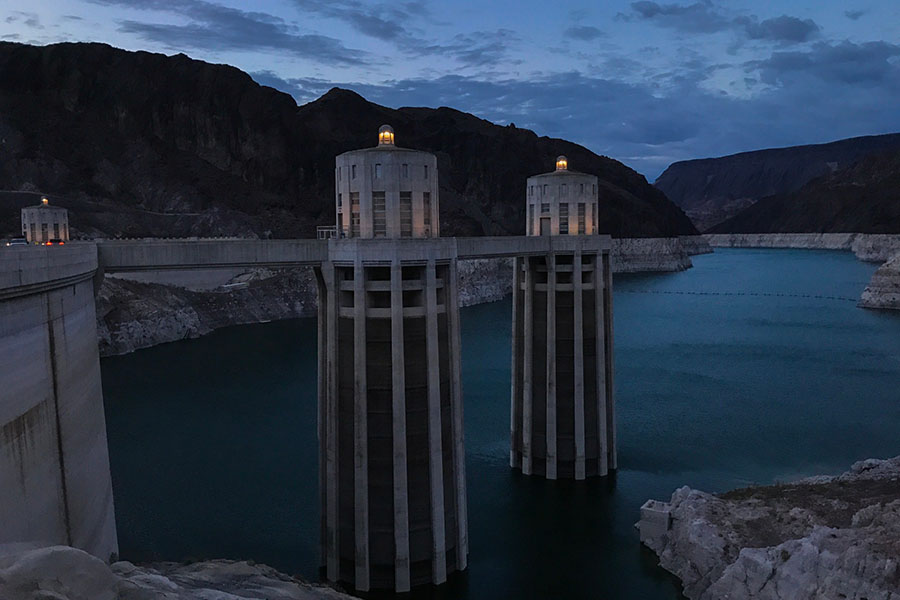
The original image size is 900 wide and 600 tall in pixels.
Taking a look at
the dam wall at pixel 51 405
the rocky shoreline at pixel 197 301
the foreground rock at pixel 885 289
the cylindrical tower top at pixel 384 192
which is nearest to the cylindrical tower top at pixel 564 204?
the cylindrical tower top at pixel 384 192

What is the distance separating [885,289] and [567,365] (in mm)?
91298

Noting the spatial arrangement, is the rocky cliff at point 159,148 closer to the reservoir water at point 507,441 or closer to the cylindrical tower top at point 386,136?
the reservoir water at point 507,441

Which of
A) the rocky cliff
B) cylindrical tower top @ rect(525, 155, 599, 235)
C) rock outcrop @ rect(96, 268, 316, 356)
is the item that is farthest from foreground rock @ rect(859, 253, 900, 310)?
cylindrical tower top @ rect(525, 155, 599, 235)

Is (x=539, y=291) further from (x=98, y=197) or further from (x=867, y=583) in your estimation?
(x=98, y=197)

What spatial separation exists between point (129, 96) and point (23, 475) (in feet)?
546

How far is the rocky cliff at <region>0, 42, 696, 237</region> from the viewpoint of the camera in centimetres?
13438

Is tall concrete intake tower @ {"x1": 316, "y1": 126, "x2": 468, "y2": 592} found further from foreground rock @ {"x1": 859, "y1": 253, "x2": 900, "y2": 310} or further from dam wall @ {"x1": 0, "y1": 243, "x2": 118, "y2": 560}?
foreground rock @ {"x1": 859, "y1": 253, "x2": 900, "y2": 310}

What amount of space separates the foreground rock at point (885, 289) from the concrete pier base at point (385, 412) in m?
100

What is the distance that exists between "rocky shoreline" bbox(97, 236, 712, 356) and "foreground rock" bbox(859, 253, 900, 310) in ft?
193

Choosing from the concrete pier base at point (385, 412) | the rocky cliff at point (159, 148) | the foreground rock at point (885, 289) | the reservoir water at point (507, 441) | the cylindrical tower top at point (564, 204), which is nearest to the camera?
the concrete pier base at point (385, 412)

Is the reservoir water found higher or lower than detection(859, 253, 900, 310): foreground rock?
lower

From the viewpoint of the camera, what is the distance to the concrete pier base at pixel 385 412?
23047 millimetres

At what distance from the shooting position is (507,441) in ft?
135

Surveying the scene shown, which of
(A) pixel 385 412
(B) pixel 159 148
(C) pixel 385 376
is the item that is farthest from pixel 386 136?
(B) pixel 159 148
